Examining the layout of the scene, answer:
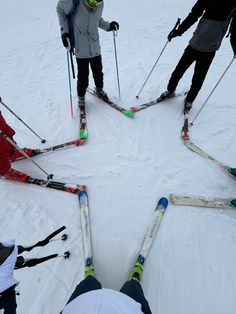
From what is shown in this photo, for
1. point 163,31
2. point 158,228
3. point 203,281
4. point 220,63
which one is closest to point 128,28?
point 163,31

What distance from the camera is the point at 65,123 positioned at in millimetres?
4145

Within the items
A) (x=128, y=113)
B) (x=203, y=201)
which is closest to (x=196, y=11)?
(x=128, y=113)

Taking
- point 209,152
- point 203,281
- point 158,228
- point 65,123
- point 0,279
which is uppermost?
point 0,279

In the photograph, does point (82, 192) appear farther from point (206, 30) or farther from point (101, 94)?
point (206, 30)

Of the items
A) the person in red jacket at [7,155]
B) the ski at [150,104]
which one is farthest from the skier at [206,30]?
the person in red jacket at [7,155]

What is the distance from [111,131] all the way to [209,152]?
1611 mm

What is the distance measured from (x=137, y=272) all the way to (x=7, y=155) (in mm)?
2096

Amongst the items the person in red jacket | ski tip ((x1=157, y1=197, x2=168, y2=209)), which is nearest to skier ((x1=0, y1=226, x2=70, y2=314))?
the person in red jacket

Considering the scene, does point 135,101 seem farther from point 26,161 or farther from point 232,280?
point 232,280

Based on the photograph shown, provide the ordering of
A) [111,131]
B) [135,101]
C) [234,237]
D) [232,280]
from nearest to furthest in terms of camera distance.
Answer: [232,280]
[234,237]
[111,131]
[135,101]

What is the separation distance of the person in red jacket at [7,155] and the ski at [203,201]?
2.06 metres

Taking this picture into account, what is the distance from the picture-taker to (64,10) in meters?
3.04

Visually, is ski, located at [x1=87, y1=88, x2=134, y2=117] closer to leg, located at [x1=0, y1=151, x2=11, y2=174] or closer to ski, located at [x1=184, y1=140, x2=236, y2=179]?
ski, located at [x1=184, y1=140, x2=236, y2=179]

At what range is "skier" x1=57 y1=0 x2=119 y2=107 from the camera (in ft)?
9.89
